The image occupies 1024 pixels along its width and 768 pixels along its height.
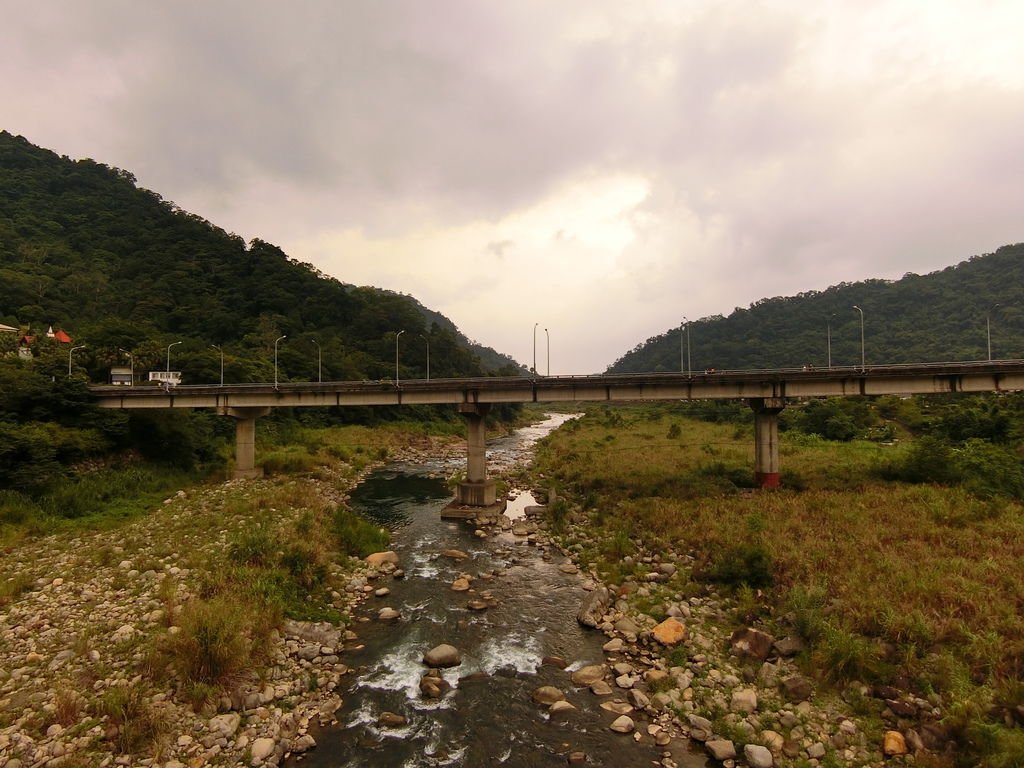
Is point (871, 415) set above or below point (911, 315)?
below

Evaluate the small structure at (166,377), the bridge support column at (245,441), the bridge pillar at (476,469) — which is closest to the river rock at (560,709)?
the bridge pillar at (476,469)

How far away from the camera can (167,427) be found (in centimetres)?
4206

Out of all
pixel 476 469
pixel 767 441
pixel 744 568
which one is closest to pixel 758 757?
pixel 744 568

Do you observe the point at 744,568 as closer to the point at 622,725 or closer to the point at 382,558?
the point at 622,725

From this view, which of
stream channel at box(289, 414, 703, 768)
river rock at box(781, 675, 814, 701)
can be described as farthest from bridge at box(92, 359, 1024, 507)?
river rock at box(781, 675, 814, 701)

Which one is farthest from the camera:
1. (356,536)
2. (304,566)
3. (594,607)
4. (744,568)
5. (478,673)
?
(356,536)

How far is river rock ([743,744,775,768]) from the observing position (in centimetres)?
1112

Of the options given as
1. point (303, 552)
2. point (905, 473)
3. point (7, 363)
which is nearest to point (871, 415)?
point (905, 473)

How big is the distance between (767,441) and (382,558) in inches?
1097

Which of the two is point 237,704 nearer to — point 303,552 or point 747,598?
point 303,552

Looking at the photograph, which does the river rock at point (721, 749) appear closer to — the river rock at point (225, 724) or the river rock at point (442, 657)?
the river rock at point (442, 657)

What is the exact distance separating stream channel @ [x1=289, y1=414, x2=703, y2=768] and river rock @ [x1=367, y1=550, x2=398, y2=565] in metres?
0.71

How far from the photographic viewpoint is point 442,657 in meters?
15.9

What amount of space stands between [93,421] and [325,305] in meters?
83.9
